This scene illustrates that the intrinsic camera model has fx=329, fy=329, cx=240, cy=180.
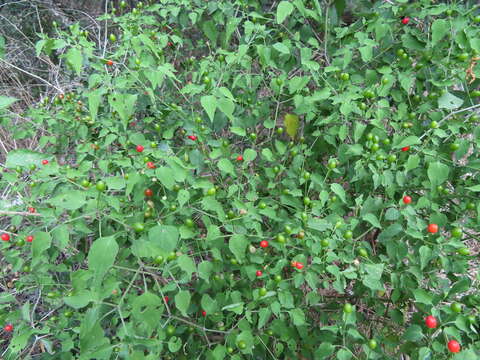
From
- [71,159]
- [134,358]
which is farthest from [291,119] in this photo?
[71,159]

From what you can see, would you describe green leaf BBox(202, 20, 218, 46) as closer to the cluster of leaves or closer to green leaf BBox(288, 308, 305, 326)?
the cluster of leaves

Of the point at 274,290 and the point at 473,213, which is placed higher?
the point at 473,213

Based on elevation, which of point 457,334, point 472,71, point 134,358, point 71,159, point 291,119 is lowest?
point 71,159

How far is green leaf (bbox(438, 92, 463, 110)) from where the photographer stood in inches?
64.6

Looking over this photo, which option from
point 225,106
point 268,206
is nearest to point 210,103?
point 225,106

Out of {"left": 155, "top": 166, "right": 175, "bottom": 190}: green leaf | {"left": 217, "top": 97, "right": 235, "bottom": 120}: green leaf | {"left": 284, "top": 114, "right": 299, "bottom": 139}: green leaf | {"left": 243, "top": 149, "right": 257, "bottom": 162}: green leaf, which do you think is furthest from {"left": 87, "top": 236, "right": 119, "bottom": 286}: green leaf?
{"left": 284, "top": 114, "right": 299, "bottom": 139}: green leaf

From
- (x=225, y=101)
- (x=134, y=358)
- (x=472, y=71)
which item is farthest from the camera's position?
(x=472, y=71)

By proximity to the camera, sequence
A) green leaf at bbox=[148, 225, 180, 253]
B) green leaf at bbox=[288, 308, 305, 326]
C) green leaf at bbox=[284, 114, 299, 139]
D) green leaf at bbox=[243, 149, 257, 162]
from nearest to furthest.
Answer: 1. green leaf at bbox=[148, 225, 180, 253]
2. green leaf at bbox=[288, 308, 305, 326]
3. green leaf at bbox=[243, 149, 257, 162]
4. green leaf at bbox=[284, 114, 299, 139]

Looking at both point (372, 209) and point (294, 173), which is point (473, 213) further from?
point (294, 173)

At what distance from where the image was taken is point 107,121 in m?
1.76

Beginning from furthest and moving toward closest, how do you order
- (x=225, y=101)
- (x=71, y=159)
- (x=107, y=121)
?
1. (x=71, y=159)
2. (x=107, y=121)
3. (x=225, y=101)

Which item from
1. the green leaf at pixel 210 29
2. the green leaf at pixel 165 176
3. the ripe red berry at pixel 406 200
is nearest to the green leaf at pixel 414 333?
the ripe red berry at pixel 406 200

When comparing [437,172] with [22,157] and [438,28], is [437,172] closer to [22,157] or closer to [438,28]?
[438,28]

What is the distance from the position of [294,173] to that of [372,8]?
1.18 metres
